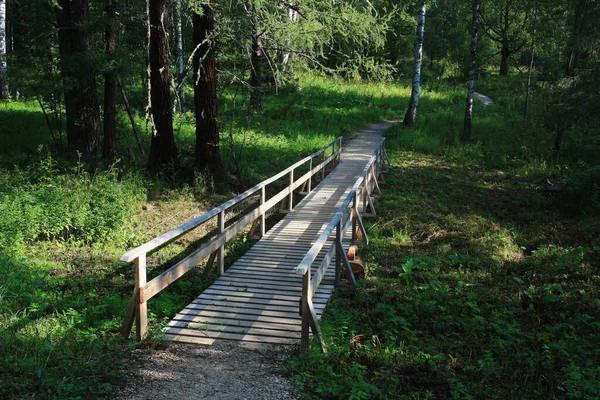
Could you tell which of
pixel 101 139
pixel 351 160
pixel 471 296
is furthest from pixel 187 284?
pixel 351 160

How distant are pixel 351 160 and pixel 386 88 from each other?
63.2ft

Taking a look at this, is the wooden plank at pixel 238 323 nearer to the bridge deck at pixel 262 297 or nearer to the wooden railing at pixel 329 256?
the bridge deck at pixel 262 297

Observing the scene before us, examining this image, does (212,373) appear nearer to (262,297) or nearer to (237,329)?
(237,329)

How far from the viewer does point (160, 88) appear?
42.5 ft

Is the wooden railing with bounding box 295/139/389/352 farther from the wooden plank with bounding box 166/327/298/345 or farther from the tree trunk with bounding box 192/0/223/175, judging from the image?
the tree trunk with bounding box 192/0/223/175

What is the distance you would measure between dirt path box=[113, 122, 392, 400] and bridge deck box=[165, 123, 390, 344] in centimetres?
26

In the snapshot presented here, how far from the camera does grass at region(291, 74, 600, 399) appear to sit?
16.2 ft

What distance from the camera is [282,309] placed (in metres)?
6.67

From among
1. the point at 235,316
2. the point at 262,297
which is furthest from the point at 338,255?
the point at 235,316

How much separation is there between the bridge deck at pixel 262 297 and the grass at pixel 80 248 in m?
0.37

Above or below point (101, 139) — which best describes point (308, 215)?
below

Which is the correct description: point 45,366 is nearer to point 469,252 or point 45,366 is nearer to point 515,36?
point 469,252

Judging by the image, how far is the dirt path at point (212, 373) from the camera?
4363 mm

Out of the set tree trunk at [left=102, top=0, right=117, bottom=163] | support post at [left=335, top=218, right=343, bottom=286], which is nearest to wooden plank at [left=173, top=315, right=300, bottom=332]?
support post at [left=335, top=218, right=343, bottom=286]
